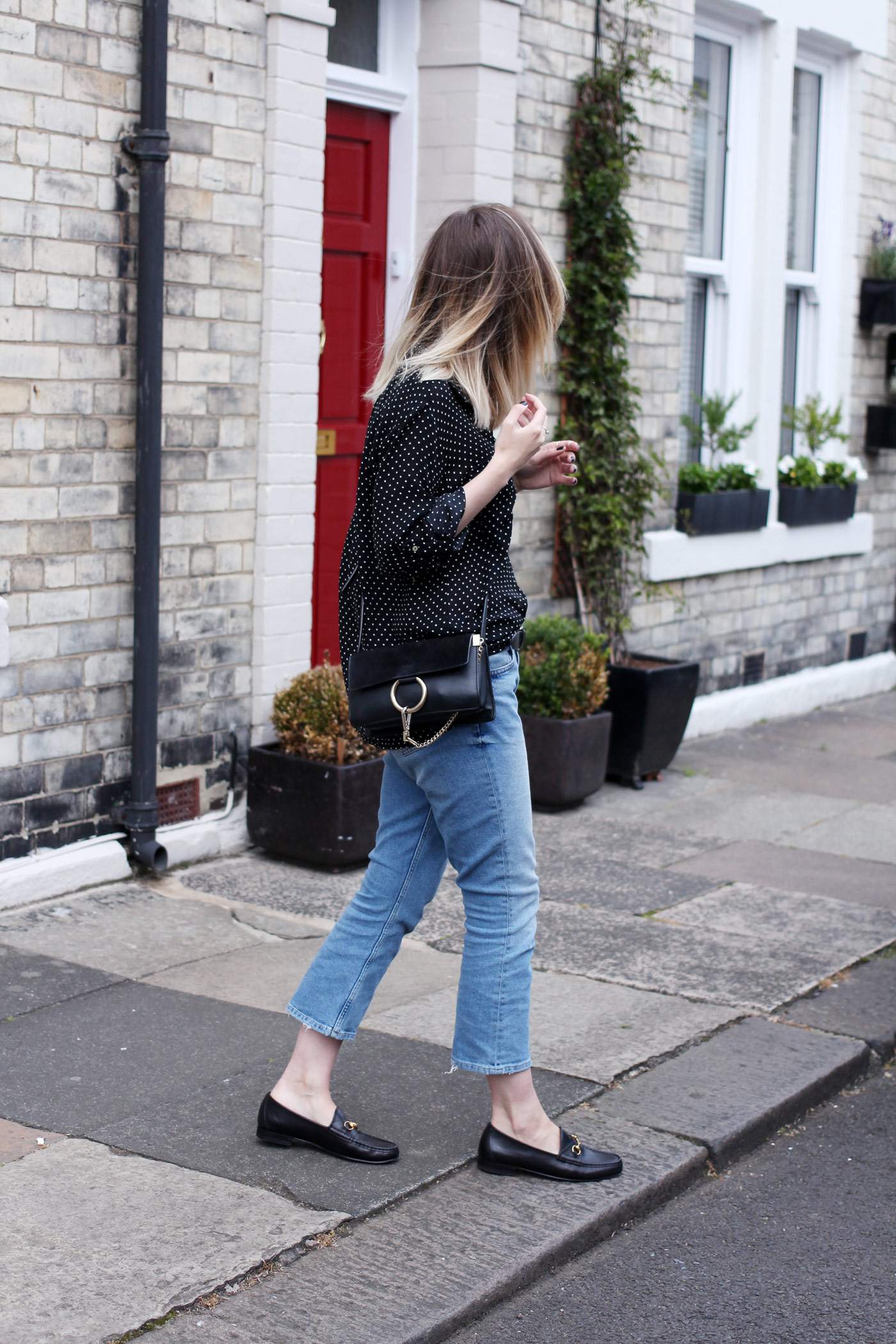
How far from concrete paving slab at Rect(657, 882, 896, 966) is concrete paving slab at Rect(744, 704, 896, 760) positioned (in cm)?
284

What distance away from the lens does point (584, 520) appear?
770 cm

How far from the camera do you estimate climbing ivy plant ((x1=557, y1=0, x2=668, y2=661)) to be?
760cm

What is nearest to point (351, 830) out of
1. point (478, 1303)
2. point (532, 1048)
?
point (532, 1048)

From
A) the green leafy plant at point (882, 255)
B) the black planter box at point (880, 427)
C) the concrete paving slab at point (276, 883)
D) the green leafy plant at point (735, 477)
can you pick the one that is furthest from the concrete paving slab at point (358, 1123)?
the green leafy plant at point (882, 255)

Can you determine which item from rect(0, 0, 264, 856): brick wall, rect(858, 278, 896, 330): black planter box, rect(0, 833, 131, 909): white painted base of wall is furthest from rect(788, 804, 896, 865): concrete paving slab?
rect(858, 278, 896, 330): black planter box

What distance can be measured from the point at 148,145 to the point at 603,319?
274cm

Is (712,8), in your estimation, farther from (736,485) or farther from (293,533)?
(293,533)

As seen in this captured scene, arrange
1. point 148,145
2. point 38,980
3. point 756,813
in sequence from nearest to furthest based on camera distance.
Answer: point 38,980 < point 148,145 < point 756,813

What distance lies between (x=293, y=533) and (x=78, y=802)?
1.31 m

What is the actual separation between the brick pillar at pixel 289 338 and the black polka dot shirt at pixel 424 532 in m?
2.64

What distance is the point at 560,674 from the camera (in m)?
6.88

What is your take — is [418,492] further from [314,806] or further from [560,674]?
[560,674]

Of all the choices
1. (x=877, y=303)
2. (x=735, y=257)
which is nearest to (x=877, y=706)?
(x=877, y=303)

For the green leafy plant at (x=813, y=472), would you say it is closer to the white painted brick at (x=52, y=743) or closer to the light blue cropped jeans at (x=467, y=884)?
the white painted brick at (x=52, y=743)
